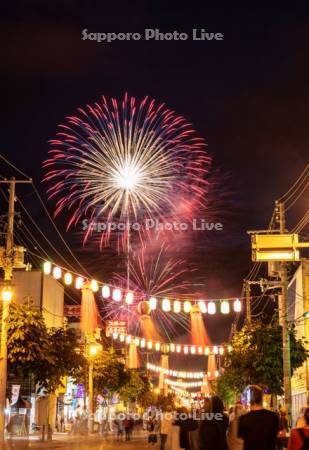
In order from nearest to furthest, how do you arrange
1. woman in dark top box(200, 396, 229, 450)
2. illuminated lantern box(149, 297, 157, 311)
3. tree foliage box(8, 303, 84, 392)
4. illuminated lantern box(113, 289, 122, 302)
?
1. woman in dark top box(200, 396, 229, 450)
2. tree foliage box(8, 303, 84, 392)
3. illuminated lantern box(113, 289, 122, 302)
4. illuminated lantern box(149, 297, 157, 311)

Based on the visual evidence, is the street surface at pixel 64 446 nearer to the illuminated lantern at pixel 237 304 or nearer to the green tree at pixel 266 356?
the green tree at pixel 266 356

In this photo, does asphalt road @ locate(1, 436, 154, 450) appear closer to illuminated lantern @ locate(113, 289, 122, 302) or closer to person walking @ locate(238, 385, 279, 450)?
illuminated lantern @ locate(113, 289, 122, 302)

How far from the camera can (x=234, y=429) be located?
29.4ft

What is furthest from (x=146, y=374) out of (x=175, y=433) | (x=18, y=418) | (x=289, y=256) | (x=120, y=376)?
(x=175, y=433)

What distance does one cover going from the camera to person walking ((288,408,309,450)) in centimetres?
721

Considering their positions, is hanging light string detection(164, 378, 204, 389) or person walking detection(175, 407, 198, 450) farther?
hanging light string detection(164, 378, 204, 389)

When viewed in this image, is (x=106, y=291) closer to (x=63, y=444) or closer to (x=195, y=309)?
(x=195, y=309)

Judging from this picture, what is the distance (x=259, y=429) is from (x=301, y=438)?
2.64 ft

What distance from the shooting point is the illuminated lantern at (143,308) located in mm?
38250

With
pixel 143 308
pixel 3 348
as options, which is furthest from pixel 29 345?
pixel 143 308

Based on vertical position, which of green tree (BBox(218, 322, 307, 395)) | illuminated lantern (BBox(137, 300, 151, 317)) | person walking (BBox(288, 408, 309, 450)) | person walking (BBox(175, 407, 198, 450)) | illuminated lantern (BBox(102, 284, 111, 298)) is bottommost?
person walking (BBox(175, 407, 198, 450))

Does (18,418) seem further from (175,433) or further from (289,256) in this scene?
(175,433)

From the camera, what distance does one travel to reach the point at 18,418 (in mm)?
38281

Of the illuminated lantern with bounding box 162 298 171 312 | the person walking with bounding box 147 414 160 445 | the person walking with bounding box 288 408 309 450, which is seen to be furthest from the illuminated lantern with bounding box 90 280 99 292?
the person walking with bounding box 288 408 309 450
